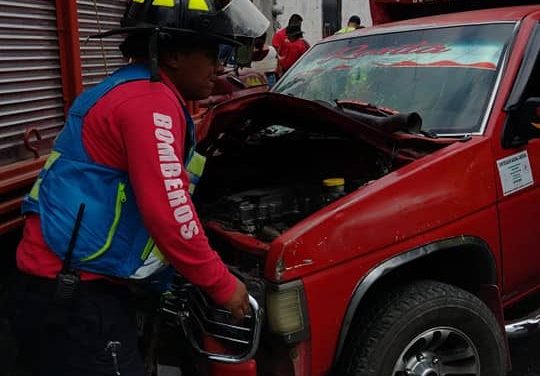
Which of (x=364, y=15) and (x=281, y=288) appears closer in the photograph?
(x=281, y=288)

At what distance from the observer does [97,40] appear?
4055mm

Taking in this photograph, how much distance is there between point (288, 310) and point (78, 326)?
2.43 ft

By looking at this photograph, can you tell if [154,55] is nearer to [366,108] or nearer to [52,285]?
[52,285]

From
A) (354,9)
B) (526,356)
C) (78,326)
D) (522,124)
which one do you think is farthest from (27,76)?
(354,9)

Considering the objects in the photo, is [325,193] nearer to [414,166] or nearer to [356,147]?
[414,166]

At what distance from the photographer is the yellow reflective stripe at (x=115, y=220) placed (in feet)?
6.46

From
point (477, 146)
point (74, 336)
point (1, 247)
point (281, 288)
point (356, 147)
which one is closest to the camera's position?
point (74, 336)

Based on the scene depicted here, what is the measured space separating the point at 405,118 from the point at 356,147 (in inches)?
25.7

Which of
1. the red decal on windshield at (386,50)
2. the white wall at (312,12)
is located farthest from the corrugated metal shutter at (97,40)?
the white wall at (312,12)

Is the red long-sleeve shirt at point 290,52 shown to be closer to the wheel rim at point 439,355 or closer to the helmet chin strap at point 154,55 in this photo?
the wheel rim at point 439,355

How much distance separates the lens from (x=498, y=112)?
3068 mm

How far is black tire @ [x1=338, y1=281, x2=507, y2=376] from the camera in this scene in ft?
8.43

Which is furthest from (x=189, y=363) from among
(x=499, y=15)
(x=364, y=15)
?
(x=364, y=15)

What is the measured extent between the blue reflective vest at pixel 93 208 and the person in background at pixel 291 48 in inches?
308
